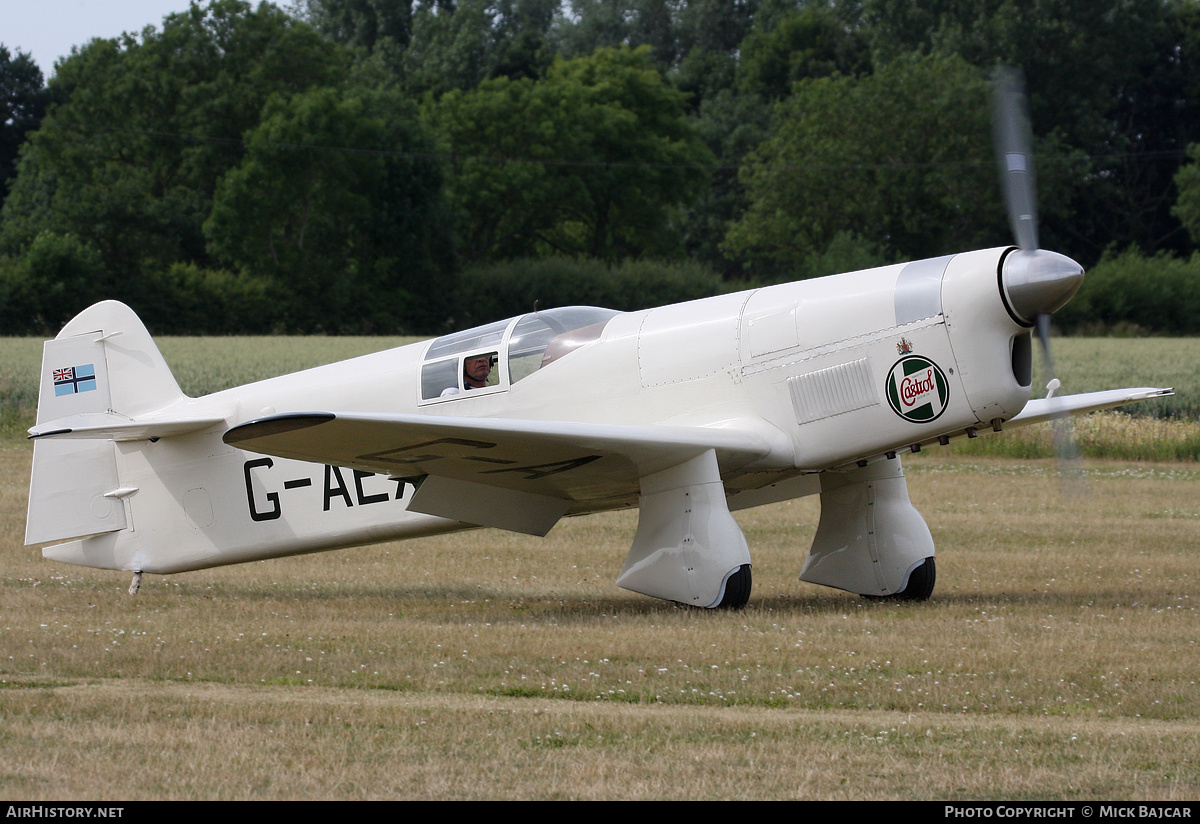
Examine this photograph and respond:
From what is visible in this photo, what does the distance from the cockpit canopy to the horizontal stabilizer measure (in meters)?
1.79

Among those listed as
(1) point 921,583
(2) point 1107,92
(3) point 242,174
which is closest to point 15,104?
(3) point 242,174

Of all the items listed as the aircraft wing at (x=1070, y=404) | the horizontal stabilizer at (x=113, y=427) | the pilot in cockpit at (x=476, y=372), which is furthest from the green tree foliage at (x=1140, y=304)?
the horizontal stabilizer at (x=113, y=427)

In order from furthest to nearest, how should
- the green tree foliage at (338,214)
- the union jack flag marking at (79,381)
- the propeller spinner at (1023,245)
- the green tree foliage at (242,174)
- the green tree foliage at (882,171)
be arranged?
the green tree foliage at (882,171), the green tree foliage at (338,214), the green tree foliage at (242,174), the union jack flag marking at (79,381), the propeller spinner at (1023,245)

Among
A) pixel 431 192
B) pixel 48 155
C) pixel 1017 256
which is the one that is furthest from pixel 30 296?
pixel 1017 256

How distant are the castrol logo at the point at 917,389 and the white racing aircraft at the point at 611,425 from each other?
0.04 ft

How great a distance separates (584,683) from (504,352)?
3.52 metres

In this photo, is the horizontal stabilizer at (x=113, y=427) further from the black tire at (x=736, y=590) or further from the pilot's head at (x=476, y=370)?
the black tire at (x=736, y=590)

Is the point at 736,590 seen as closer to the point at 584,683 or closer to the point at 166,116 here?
the point at 584,683

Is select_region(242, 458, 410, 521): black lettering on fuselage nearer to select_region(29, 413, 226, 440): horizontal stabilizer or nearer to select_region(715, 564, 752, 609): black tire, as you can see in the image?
select_region(29, 413, 226, 440): horizontal stabilizer

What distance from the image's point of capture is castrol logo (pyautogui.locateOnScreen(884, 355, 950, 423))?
907 centimetres

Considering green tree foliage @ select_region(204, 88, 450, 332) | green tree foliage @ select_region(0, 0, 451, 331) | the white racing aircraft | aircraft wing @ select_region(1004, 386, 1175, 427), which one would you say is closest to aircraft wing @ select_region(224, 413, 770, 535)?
the white racing aircraft

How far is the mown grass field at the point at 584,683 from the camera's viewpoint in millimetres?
5176
